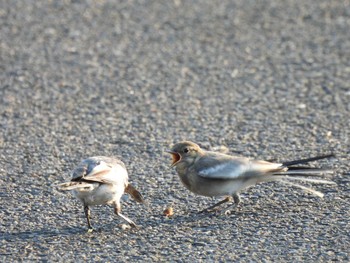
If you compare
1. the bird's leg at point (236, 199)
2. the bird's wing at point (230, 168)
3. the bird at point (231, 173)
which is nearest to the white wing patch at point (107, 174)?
the bird at point (231, 173)

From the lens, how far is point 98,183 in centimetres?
641

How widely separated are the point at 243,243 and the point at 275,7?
7671mm

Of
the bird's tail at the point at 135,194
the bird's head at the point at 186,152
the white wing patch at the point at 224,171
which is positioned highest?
the bird's head at the point at 186,152

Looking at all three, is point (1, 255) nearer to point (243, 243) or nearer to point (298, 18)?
point (243, 243)

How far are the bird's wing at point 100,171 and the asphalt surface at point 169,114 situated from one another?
39 centimetres

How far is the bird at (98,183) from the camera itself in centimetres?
632

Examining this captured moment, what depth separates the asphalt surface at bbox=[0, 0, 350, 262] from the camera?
253 inches

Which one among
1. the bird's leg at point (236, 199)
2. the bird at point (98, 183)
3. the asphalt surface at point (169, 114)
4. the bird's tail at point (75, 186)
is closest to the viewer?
the bird's tail at point (75, 186)

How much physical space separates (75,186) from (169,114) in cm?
352

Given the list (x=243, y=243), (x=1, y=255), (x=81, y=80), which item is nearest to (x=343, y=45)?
(x=81, y=80)

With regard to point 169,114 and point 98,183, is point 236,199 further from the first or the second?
point 169,114

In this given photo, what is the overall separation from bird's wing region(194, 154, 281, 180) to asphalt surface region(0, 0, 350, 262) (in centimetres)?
31

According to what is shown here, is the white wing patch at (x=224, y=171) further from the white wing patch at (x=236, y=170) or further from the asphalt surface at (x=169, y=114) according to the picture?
the asphalt surface at (x=169, y=114)

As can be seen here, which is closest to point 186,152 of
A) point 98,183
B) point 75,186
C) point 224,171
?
point 224,171
